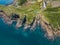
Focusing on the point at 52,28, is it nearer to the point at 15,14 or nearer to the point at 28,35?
the point at 28,35

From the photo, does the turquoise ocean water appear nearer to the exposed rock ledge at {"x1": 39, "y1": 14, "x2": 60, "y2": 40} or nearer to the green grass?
the exposed rock ledge at {"x1": 39, "y1": 14, "x2": 60, "y2": 40}

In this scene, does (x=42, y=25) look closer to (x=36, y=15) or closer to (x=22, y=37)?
(x=36, y=15)

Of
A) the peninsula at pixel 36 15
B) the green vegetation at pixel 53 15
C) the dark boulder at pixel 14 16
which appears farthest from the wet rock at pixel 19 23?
the green vegetation at pixel 53 15

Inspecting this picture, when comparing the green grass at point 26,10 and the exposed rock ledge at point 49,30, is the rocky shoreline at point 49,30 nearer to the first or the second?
the exposed rock ledge at point 49,30

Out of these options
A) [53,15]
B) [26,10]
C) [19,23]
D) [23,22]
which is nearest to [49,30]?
[53,15]

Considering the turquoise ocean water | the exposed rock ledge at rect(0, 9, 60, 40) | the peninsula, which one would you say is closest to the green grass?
the peninsula

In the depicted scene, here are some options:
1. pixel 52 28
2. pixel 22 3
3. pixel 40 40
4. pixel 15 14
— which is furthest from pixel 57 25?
pixel 22 3

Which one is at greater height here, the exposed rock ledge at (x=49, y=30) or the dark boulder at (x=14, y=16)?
the dark boulder at (x=14, y=16)
